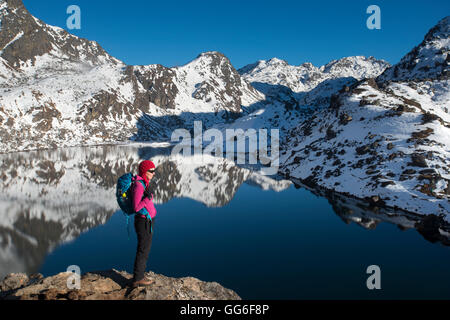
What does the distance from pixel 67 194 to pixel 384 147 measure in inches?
2052

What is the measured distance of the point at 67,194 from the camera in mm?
41125

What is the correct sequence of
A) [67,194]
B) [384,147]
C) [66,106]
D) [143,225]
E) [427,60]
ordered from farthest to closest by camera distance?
1. [66,106]
2. [427,60]
3. [384,147]
4. [67,194]
5. [143,225]

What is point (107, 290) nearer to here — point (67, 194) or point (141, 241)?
point (141, 241)

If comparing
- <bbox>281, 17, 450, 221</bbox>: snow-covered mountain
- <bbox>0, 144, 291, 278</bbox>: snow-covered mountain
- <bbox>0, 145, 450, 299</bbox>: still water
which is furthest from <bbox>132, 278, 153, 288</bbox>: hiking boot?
<bbox>281, 17, 450, 221</bbox>: snow-covered mountain

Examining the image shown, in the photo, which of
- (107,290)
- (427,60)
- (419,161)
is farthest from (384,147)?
(427,60)

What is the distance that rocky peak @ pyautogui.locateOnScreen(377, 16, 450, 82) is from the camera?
105 metres

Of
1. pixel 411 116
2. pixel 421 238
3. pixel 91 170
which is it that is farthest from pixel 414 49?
pixel 91 170

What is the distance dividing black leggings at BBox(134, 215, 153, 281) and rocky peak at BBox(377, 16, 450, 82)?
4632 inches

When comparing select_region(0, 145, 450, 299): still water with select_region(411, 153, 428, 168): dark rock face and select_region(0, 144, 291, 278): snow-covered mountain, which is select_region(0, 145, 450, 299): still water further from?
select_region(411, 153, 428, 168): dark rock face

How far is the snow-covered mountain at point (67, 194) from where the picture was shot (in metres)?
23.6

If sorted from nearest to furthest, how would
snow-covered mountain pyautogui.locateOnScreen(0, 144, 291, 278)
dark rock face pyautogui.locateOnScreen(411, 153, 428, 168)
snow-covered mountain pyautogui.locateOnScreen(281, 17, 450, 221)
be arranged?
1. snow-covered mountain pyautogui.locateOnScreen(0, 144, 291, 278)
2. snow-covered mountain pyautogui.locateOnScreen(281, 17, 450, 221)
3. dark rock face pyautogui.locateOnScreen(411, 153, 428, 168)

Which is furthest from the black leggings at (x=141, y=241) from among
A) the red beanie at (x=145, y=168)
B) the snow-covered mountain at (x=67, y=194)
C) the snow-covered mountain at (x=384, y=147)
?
the snow-covered mountain at (x=384, y=147)
